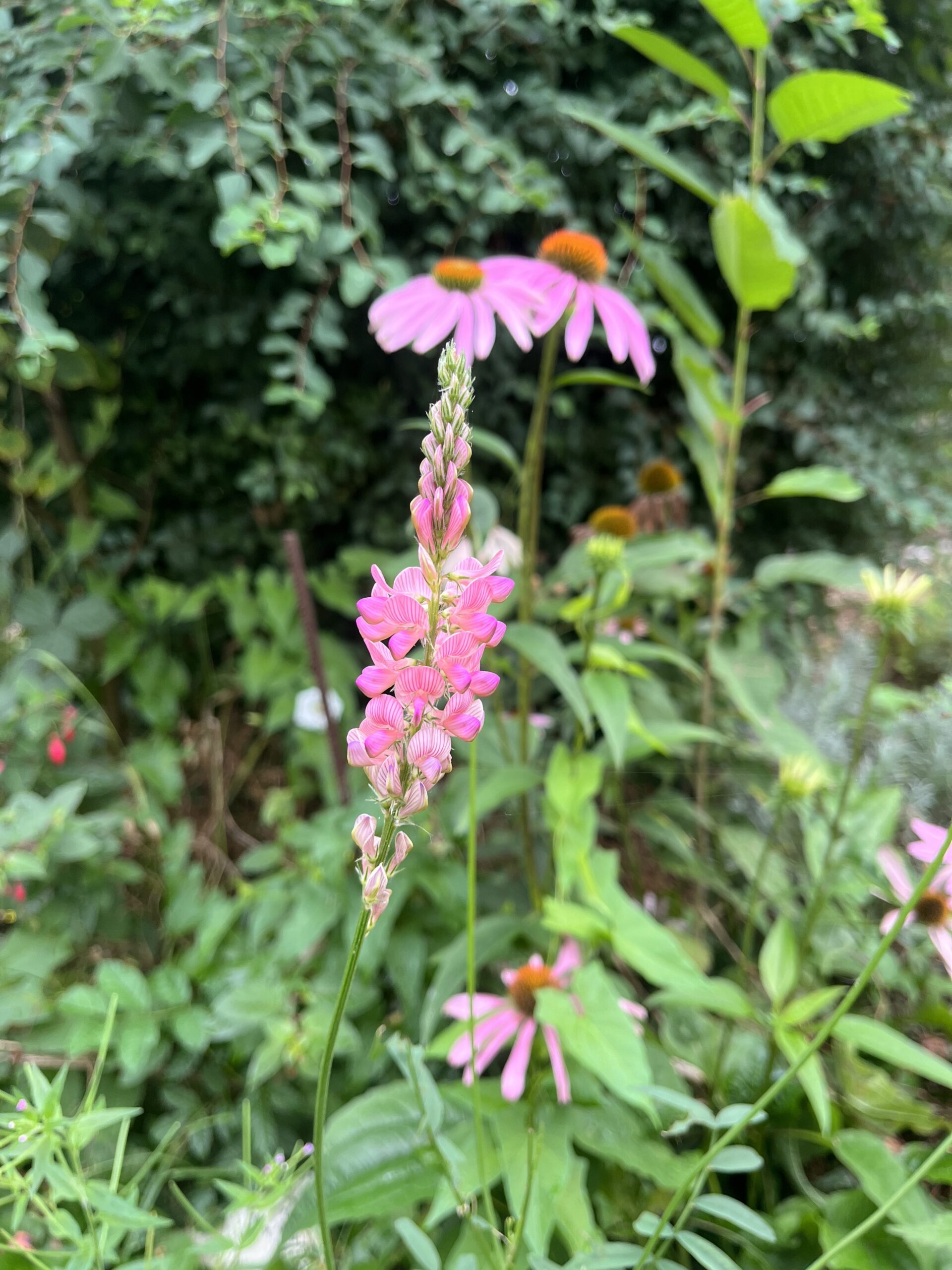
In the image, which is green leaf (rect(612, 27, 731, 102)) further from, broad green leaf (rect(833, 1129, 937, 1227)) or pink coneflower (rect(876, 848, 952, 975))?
broad green leaf (rect(833, 1129, 937, 1227))

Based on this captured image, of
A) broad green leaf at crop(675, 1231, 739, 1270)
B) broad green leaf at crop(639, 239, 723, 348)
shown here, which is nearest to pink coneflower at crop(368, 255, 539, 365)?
broad green leaf at crop(639, 239, 723, 348)

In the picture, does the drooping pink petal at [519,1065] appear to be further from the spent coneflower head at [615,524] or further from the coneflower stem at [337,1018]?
the spent coneflower head at [615,524]

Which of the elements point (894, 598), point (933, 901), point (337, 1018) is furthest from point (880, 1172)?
point (337, 1018)

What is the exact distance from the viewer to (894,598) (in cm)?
69

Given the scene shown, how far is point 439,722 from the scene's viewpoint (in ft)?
0.88

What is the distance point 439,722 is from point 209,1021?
0.74 m

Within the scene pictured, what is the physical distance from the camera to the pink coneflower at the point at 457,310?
760 mm

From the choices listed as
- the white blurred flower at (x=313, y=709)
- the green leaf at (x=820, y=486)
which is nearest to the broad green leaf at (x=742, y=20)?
the green leaf at (x=820, y=486)

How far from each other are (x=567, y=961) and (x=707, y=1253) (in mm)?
361

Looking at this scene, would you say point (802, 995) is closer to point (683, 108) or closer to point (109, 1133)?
Answer: point (109, 1133)

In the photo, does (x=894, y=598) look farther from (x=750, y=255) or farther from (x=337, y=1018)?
(x=337, y=1018)

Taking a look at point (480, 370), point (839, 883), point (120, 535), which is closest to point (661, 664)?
point (839, 883)

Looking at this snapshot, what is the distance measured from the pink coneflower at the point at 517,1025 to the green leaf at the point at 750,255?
81cm

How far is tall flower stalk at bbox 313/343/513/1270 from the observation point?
253 millimetres
